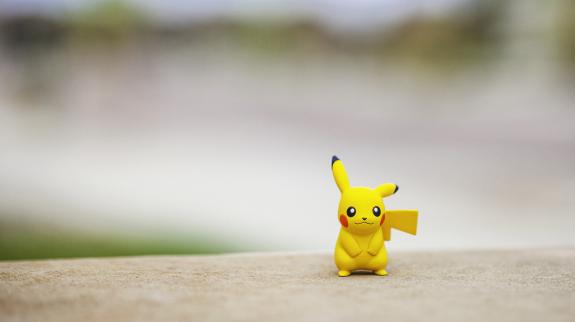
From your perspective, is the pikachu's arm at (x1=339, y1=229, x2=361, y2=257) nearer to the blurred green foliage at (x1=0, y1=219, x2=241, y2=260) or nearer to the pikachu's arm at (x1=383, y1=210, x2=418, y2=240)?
the pikachu's arm at (x1=383, y1=210, x2=418, y2=240)

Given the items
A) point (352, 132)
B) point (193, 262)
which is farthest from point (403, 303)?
point (352, 132)

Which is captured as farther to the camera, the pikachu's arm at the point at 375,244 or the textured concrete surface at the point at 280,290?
the pikachu's arm at the point at 375,244

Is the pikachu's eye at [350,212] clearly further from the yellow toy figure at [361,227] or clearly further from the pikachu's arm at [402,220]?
the pikachu's arm at [402,220]

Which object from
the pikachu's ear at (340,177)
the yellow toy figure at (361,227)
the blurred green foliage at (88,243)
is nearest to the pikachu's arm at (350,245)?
the yellow toy figure at (361,227)

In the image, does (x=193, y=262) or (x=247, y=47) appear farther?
(x=247, y=47)

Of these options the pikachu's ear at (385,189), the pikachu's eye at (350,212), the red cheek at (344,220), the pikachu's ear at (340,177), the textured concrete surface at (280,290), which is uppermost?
the pikachu's ear at (340,177)

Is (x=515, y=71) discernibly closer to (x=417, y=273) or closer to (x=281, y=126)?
(x=281, y=126)
